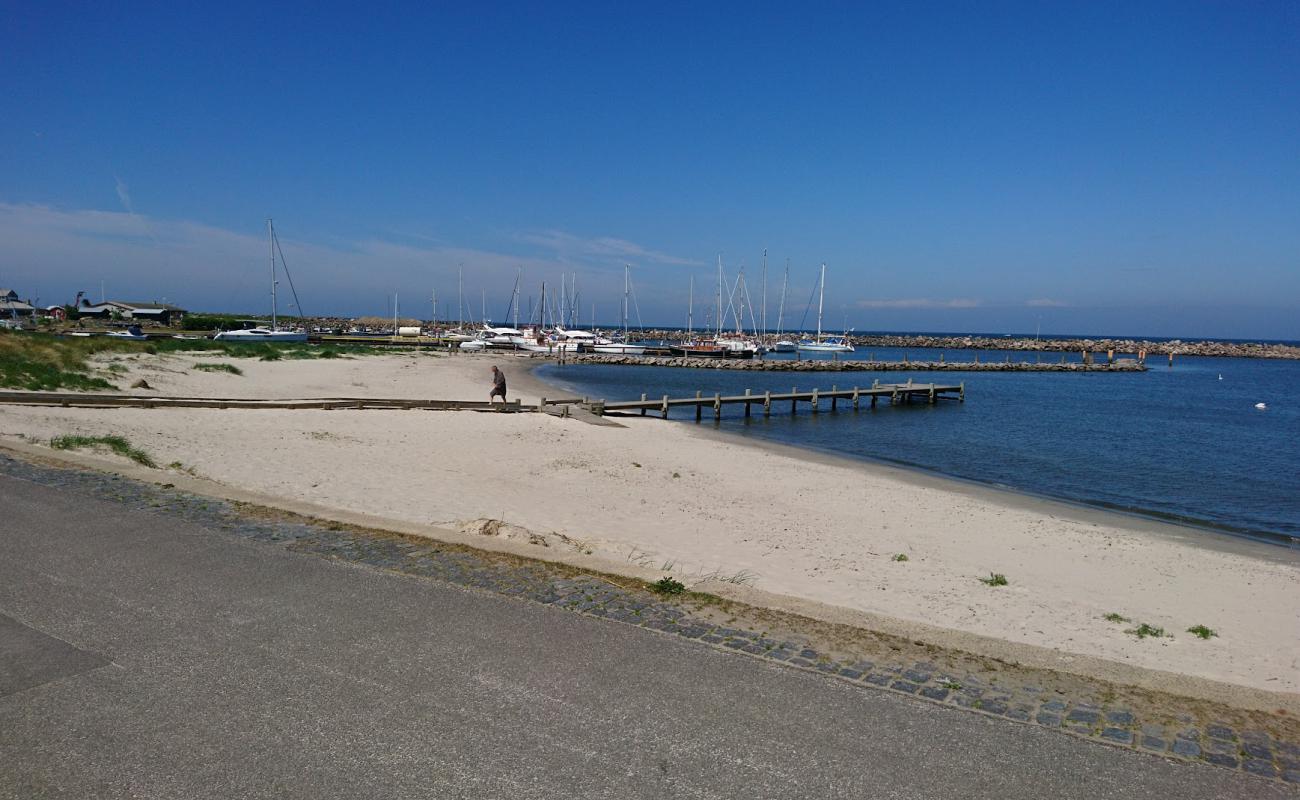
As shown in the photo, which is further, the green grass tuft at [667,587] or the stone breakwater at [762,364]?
the stone breakwater at [762,364]

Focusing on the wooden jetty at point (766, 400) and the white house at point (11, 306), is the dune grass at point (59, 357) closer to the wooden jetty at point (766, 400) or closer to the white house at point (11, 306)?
the wooden jetty at point (766, 400)

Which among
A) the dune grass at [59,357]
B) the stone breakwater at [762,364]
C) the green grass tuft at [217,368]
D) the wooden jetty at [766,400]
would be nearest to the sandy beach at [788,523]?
the dune grass at [59,357]

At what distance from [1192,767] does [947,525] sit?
11660mm

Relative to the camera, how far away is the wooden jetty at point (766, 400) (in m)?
34.6

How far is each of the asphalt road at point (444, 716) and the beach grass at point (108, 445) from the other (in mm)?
8242

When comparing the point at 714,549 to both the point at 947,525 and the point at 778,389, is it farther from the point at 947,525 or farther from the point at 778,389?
the point at 778,389

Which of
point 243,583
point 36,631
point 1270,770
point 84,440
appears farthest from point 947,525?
point 84,440

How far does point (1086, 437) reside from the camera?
118 feet

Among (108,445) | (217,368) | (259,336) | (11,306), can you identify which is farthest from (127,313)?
(108,445)

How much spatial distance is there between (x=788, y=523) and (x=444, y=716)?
422 inches

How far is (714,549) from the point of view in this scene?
1190cm

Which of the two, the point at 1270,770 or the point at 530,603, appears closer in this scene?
the point at 1270,770

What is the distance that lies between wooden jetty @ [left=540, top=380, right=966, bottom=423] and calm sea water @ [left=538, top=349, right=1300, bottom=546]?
89cm

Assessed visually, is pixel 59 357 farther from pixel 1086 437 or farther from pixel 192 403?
pixel 1086 437
